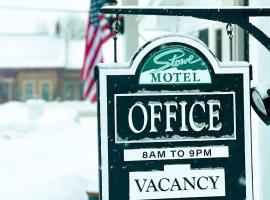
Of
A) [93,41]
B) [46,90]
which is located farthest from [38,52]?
[93,41]

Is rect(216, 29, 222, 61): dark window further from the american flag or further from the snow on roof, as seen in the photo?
the snow on roof

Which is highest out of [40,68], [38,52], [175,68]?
[38,52]

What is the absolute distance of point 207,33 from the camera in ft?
25.8

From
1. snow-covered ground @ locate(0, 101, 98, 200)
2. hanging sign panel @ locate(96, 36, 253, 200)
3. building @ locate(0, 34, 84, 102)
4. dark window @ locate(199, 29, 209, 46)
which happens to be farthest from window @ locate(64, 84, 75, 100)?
hanging sign panel @ locate(96, 36, 253, 200)

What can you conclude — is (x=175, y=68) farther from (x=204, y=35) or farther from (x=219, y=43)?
(x=204, y=35)

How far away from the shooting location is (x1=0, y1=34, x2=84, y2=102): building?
3956 cm

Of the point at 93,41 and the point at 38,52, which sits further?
the point at 38,52

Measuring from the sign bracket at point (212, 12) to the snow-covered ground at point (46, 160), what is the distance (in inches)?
137

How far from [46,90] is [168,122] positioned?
38.9 meters

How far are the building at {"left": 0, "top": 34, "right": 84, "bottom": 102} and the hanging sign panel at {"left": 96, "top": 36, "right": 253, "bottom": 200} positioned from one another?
37.0 m

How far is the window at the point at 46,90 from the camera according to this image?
40.2 metres

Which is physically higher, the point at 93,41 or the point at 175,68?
the point at 93,41

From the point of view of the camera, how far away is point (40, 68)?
39.4 metres

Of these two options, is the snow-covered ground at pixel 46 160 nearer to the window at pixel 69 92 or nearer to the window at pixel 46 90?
the window at pixel 46 90
